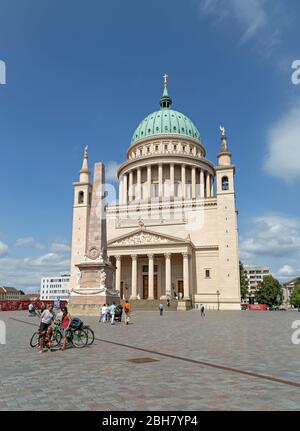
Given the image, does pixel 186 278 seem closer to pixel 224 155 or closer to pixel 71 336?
pixel 224 155

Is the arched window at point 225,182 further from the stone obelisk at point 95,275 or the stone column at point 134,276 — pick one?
the stone obelisk at point 95,275

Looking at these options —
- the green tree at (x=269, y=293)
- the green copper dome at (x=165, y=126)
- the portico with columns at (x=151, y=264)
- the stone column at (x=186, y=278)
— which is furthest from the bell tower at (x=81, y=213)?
the green tree at (x=269, y=293)

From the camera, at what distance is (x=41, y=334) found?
547 inches

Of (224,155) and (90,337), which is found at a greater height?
(224,155)

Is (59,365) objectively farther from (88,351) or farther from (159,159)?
(159,159)

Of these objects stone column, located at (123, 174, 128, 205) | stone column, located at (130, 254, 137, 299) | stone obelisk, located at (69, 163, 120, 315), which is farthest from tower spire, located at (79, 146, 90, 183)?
stone obelisk, located at (69, 163, 120, 315)

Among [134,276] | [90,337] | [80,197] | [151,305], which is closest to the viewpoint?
[90,337]

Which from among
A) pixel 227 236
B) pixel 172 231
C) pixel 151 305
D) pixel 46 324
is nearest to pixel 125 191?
pixel 172 231

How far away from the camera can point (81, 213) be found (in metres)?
73.6

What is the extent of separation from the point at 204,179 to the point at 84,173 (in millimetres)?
30858

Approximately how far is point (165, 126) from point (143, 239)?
122ft

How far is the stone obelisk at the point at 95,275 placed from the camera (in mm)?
33125

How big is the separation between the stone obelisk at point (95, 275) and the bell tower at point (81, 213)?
37.9 m

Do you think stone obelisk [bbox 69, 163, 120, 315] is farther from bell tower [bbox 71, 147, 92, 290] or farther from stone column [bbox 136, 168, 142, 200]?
stone column [bbox 136, 168, 142, 200]
